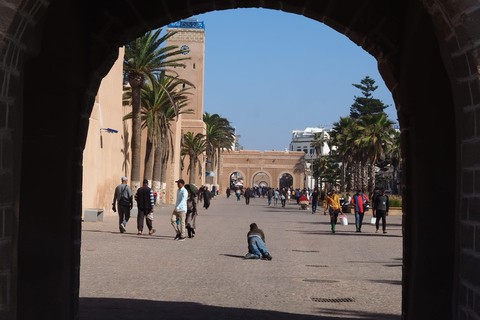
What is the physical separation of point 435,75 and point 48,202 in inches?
135

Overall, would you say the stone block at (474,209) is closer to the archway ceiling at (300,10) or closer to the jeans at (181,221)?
the archway ceiling at (300,10)

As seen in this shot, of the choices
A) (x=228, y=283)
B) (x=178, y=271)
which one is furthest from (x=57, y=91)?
(x=178, y=271)

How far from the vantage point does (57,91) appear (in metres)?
7.05

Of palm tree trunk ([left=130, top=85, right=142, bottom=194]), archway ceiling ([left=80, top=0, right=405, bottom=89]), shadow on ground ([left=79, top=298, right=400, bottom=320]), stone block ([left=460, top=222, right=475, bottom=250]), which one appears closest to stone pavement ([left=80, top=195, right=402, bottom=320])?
shadow on ground ([left=79, top=298, right=400, bottom=320])

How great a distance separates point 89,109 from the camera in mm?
7629

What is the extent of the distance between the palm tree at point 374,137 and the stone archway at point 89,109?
51356 millimetres

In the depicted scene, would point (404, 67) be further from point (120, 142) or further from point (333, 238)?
point (120, 142)

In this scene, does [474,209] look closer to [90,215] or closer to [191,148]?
[90,215]

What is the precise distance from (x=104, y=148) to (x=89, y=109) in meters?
25.9

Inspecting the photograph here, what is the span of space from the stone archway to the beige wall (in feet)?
69.1

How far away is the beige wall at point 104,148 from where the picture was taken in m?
29.6

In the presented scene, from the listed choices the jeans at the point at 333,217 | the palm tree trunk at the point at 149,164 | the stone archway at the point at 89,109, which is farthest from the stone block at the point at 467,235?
the palm tree trunk at the point at 149,164

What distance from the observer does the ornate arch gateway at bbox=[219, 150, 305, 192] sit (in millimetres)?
136750

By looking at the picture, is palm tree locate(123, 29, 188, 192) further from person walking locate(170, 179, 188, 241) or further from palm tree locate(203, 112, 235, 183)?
palm tree locate(203, 112, 235, 183)
